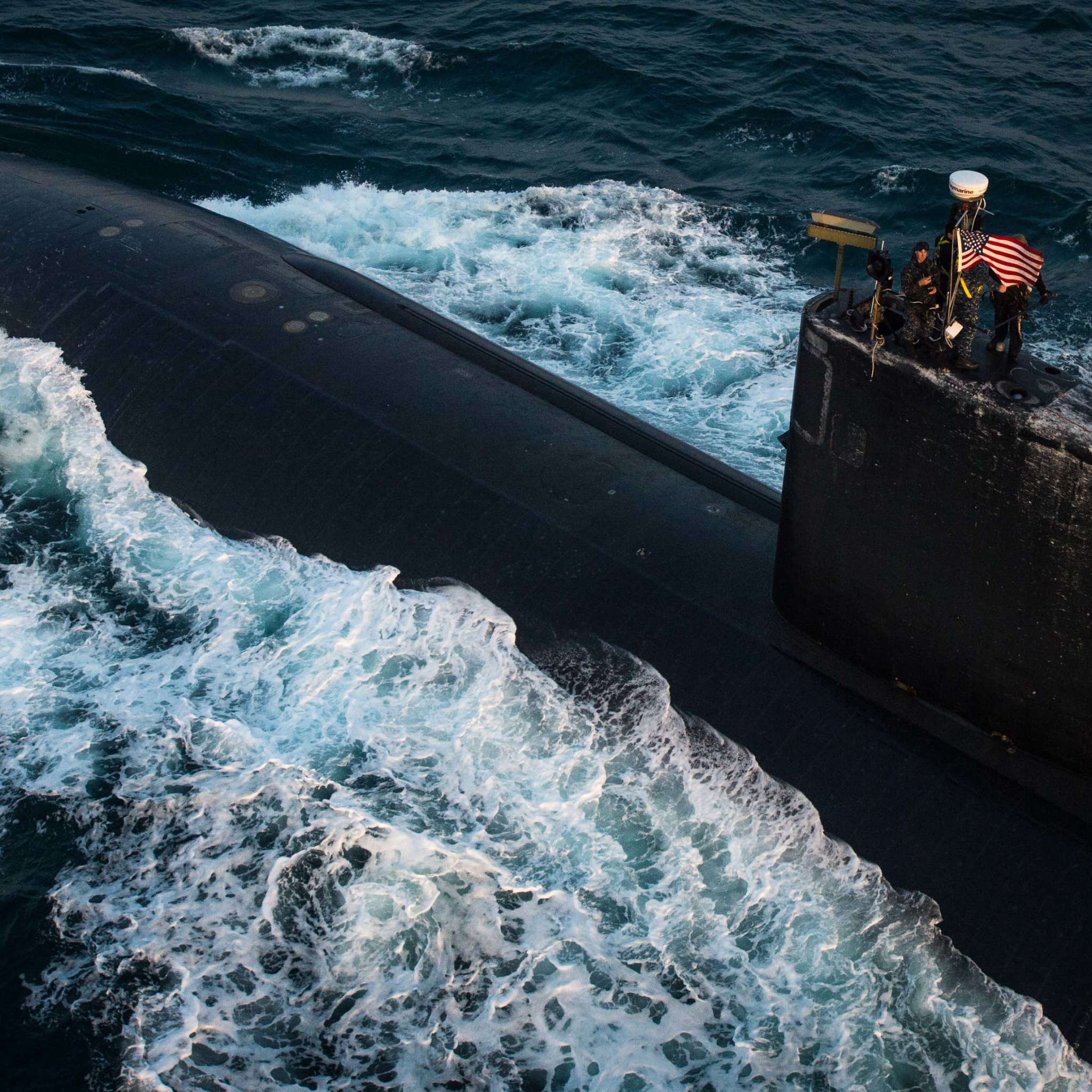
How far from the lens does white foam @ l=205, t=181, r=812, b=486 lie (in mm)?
19031

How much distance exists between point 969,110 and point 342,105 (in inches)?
532

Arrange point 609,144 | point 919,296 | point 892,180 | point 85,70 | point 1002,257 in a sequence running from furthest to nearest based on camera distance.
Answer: point 85,70 < point 609,144 < point 892,180 < point 919,296 < point 1002,257

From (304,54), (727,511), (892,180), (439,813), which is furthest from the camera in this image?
(304,54)

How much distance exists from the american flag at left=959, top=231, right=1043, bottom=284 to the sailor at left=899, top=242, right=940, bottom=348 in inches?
10.9

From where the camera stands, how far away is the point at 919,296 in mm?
8469

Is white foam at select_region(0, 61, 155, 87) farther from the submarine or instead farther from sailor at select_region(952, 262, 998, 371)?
sailor at select_region(952, 262, 998, 371)

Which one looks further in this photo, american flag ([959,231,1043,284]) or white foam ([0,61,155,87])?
white foam ([0,61,155,87])

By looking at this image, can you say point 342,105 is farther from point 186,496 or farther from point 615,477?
point 615,477

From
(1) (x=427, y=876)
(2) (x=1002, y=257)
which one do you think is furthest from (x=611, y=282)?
(2) (x=1002, y=257)

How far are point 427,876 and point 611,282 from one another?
42.5 feet

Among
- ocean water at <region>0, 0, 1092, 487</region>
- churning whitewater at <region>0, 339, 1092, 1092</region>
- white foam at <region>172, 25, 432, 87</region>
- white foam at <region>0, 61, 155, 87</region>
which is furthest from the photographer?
white foam at <region>172, 25, 432, 87</region>

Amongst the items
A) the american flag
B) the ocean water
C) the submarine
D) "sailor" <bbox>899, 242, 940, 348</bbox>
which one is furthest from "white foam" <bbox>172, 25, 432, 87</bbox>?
the american flag

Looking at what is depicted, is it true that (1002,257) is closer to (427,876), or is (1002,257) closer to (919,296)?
(919,296)

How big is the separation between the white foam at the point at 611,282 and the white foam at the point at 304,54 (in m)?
5.69
